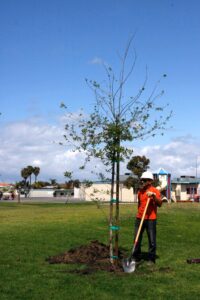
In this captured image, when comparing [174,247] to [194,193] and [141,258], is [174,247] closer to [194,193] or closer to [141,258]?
[141,258]

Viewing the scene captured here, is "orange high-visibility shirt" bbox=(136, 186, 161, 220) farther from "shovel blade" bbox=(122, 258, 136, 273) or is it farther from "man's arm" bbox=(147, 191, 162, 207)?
"shovel blade" bbox=(122, 258, 136, 273)

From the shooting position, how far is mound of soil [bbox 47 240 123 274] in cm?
1004

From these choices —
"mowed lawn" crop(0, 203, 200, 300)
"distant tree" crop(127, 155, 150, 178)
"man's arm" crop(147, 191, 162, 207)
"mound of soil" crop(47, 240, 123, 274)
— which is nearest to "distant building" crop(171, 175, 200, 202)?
"distant tree" crop(127, 155, 150, 178)

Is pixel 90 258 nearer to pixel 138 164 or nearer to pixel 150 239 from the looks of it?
pixel 150 239

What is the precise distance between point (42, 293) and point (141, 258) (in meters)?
4.07

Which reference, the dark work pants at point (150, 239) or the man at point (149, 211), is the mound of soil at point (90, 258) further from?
the man at point (149, 211)

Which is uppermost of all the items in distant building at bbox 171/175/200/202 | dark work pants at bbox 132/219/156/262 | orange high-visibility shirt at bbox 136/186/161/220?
distant building at bbox 171/175/200/202

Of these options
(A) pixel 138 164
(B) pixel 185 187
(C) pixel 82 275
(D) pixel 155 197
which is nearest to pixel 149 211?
(D) pixel 155 197

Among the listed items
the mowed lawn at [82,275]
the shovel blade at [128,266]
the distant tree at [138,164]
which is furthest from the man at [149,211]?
the distant tree at [138,164]

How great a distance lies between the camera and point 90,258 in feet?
35.8

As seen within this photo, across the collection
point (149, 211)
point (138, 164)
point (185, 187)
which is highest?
point (138, 164)

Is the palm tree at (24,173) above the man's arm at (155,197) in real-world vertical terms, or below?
above

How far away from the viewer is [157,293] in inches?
307

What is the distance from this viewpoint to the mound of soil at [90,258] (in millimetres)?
10038
